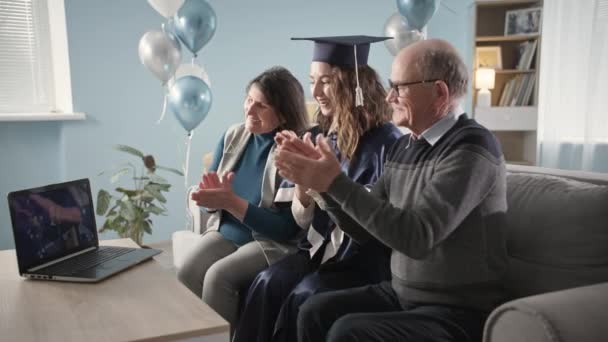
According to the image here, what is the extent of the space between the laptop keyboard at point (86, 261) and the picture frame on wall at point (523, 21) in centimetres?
422

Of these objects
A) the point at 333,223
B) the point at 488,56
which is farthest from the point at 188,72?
the point at 488,56

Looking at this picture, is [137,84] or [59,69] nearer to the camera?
[59,69]

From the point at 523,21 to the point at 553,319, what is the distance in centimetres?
429

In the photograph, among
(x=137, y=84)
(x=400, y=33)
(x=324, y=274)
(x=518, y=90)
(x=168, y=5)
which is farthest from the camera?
(x=518, y=90)

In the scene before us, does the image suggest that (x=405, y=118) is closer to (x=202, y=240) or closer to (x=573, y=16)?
(x=202, y=240)

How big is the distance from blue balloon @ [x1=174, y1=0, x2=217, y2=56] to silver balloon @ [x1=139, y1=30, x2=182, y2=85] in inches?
3.5

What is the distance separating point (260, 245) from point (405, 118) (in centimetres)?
75

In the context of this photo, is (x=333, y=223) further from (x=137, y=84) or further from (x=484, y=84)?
(x=484, y=84)

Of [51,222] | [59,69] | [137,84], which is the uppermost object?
[59,69]

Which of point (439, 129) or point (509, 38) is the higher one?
point (509, 38)

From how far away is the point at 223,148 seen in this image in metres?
2.24

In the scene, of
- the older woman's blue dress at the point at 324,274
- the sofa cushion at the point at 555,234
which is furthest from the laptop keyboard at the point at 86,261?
the sofa cushion at the point at 555,234

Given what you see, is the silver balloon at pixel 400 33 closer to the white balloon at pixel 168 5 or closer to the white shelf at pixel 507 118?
the white balloon at pixel 168 5

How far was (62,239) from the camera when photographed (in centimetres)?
154
